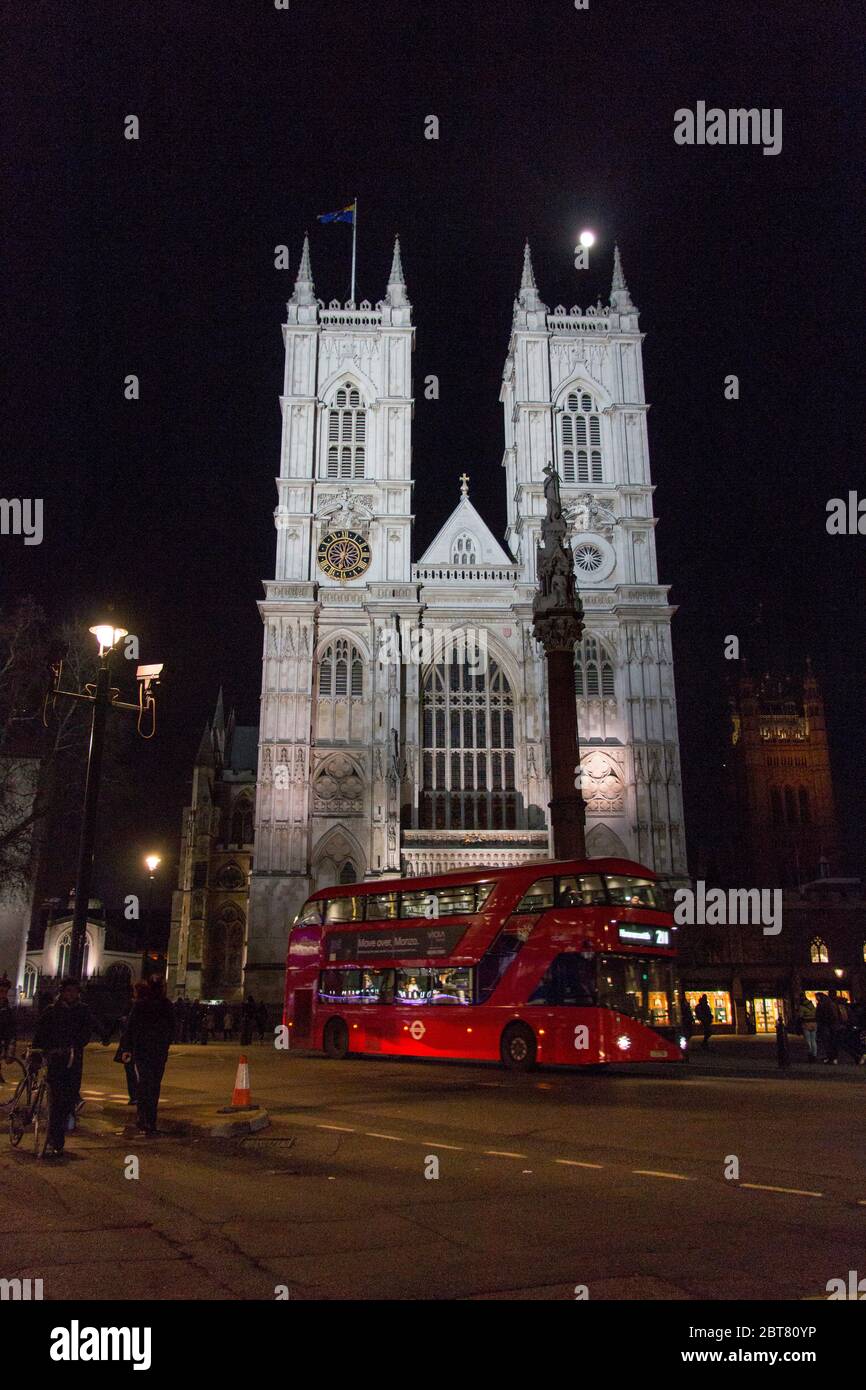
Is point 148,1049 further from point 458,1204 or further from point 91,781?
point 91,781

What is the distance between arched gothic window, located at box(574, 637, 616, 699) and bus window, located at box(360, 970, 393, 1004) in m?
28.0

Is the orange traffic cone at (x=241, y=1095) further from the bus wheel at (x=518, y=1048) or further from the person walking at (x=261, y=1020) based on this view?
the person walking at (x=261, y=1020)

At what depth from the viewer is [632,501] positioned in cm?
5019

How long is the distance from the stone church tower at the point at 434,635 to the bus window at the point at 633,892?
24.5 meters

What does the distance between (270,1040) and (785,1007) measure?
66.6ft

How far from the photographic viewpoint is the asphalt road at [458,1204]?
16.2 ft

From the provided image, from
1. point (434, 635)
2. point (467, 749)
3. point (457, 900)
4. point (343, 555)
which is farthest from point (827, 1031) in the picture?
point (343, 555)

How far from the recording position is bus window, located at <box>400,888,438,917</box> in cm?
2067

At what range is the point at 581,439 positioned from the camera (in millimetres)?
52000

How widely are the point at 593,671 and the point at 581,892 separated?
3125cm

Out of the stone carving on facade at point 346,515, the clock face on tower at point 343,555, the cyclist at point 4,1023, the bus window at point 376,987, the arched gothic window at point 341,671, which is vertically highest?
the stone carving on facade at point 346,515

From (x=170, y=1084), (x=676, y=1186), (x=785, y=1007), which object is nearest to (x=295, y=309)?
(x=785, y=1007)

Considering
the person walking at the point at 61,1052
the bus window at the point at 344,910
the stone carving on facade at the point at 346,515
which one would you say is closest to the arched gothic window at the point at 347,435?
the stone carving on facade at the point at 346,515
